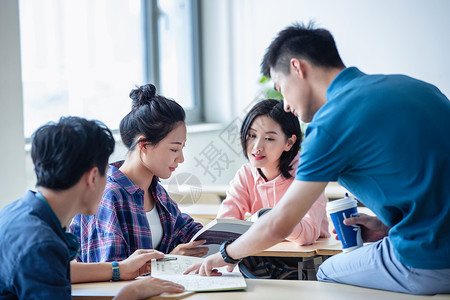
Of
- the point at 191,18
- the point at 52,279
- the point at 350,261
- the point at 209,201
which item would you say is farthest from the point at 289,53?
the point at 191,18

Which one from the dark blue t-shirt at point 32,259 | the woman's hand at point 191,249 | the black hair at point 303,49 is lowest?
the woman's hand at point 191,249

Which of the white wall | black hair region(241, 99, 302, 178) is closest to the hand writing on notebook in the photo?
black hair region(241, 99, 302, 178)

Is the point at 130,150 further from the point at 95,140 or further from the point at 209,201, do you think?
the point at 209,201

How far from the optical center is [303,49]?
176cm

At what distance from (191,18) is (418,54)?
2433mm

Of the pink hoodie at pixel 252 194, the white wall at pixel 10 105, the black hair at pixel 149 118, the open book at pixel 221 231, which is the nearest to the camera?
the open book at pixel 221 231

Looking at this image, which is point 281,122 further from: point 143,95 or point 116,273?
point 116,273

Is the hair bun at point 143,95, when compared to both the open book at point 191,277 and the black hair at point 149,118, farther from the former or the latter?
the open book at point 191,277

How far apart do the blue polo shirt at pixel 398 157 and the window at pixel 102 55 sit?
2.86m

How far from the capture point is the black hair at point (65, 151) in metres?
1.42

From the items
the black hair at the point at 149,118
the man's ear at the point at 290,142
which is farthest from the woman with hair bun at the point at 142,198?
the man's ear at the point at 290,142

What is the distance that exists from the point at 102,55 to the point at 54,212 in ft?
10.8

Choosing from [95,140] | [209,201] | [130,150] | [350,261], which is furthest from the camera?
[209,201]

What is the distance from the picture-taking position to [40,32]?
388cm
